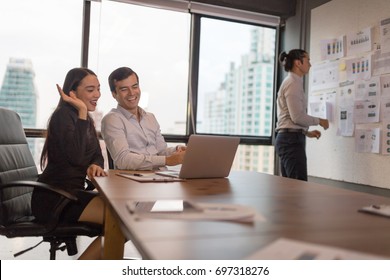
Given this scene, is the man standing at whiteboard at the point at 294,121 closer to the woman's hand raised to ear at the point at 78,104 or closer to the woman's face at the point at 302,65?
the woman's face at the point at 302,65

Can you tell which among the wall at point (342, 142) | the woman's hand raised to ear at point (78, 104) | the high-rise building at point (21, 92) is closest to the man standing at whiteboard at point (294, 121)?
the wall at point (342, 142)

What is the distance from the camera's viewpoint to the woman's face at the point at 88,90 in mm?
1890

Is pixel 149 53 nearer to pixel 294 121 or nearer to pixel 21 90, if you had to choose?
pixel 21 90

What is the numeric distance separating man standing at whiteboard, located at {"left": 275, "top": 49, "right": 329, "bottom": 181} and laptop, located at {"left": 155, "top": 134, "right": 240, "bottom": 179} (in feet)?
4.51

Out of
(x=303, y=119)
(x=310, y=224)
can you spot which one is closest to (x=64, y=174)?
(x=310, y=224)

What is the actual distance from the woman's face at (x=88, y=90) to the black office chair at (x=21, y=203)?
0.33 m

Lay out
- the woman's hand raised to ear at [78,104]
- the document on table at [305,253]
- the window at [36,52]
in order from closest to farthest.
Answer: the document on table at [305,253], the woman's hand raised to ear at [78,104], the window at [36,52]

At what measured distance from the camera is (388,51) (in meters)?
2.71

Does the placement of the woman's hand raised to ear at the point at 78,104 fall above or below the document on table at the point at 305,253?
above

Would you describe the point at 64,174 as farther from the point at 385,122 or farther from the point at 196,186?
the point at 385,122

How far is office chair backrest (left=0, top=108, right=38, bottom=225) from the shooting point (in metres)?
1.57

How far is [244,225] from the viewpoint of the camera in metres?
0.74

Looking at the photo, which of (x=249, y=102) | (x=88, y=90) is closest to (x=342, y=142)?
(x=249, y=102)

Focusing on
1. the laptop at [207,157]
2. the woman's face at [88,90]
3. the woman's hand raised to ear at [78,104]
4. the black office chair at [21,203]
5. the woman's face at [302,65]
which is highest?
the woman's face at [302,65]
